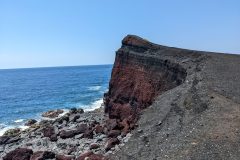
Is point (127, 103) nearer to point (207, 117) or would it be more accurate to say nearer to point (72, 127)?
point (72, 127)

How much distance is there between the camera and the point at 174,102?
83.8ft

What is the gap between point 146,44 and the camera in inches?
1651

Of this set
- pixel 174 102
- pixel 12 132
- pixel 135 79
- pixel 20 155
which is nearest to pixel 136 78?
pixel 135 79

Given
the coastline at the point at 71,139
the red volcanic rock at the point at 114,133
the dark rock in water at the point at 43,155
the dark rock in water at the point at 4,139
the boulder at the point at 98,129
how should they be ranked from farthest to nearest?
1. the dark rock in water at the point at 4,139
2. the boulder at the point at 98,129
3. the red volcanic rock at the point at 114,133
4. the coastline at the point at 71,139
5. the dark rock in water at the point at 43,155

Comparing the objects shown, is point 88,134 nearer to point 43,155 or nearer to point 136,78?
point 43,155

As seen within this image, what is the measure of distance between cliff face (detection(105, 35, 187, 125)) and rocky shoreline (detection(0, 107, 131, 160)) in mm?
2080

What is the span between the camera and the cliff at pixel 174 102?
1850cm

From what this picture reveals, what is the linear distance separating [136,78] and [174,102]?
1395cm

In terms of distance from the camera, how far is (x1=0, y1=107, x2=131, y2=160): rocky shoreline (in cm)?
3050

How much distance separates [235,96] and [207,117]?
14.2ft

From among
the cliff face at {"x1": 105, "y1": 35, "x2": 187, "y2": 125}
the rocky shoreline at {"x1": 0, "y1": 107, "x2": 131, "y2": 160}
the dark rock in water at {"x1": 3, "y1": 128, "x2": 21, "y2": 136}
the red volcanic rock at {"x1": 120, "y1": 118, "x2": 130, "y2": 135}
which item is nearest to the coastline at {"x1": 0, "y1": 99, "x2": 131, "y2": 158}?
the rocky shoreline at {"x1": 0, "y1": 107, "x2": 131, "y2": 160}

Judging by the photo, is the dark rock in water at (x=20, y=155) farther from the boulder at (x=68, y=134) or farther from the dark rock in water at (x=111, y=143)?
the dark rock in water at (x=111, y=143)

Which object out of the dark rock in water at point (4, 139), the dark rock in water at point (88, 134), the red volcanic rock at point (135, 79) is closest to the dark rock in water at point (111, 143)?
the red volcanic rock at point (135, 79)

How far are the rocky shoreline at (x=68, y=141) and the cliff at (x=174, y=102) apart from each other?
168 centimetres
